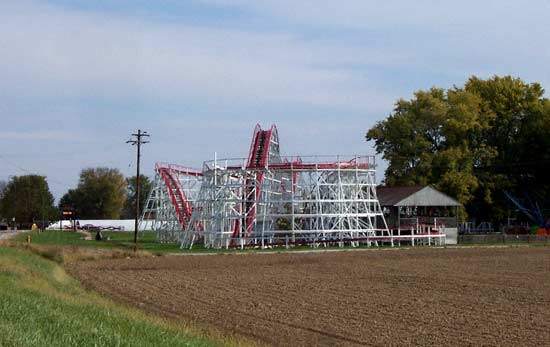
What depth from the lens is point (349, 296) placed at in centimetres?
2592

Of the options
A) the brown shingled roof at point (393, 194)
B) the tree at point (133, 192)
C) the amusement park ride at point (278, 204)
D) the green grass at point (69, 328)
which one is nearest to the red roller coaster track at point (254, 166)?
the amusement park ride at point (278, 204)

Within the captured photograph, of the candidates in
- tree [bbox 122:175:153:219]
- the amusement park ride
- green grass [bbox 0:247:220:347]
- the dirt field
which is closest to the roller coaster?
the amusement park ride

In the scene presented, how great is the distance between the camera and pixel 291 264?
43219 millimetres

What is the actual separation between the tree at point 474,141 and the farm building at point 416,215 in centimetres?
377

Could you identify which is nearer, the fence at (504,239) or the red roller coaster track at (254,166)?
the red roller coaster track at (254,166)

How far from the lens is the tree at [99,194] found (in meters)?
152

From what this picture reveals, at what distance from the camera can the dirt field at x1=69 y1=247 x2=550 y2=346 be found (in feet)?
59.3

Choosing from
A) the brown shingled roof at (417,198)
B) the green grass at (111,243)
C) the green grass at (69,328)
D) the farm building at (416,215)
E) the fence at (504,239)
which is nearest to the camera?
the green grass at (69,328)

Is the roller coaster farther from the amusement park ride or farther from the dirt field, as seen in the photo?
the dirt field

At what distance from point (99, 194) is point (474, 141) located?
89.2 m

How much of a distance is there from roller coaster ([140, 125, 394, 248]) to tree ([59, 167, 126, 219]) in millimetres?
86160

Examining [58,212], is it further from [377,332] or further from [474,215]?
[377,332]

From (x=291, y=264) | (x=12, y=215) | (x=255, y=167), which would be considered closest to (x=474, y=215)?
(x=255, y=167)

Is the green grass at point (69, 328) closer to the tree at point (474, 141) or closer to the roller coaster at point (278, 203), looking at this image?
the roller coaster at point (278, 203)
